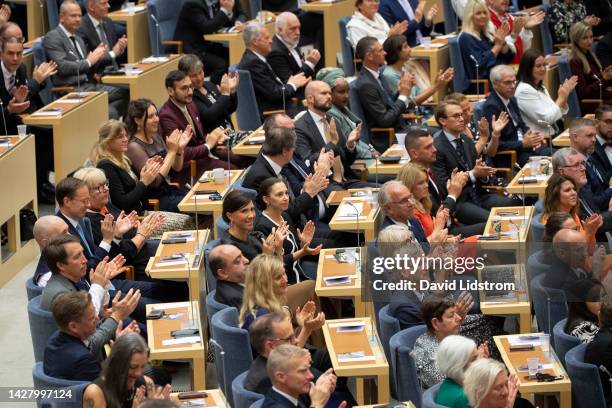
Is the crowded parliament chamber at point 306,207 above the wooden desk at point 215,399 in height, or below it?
above

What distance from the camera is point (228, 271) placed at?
8.04 m

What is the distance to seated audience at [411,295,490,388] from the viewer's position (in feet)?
24.3

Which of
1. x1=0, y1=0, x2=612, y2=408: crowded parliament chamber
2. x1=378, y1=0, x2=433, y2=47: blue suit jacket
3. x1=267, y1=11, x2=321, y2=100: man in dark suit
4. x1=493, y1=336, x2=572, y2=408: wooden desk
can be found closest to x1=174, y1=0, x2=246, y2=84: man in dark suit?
x1=0, y1=0, x2=612, y2=408: crowded parliament chamber

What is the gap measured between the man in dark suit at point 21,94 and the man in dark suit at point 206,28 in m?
1.72

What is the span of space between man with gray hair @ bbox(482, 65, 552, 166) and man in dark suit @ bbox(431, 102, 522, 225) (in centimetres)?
66

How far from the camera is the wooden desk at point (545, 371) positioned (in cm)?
731

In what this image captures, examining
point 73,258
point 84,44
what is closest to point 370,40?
point 84,44

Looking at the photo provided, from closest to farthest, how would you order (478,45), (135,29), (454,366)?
(454,366)
(478,45)
(135,29)

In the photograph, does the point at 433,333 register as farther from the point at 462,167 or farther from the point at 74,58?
the point at 74,58

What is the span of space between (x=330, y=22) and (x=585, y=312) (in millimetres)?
6290

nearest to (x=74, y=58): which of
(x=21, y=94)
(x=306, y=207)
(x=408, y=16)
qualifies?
(x=21, y=94)

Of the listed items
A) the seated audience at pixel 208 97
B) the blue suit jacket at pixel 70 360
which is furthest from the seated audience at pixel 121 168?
the blue suit jacket at pixel 70 360

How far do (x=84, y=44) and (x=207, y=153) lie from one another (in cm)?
219

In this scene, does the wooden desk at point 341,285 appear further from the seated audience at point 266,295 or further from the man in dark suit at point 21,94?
the man in dark suit at point 21,94
